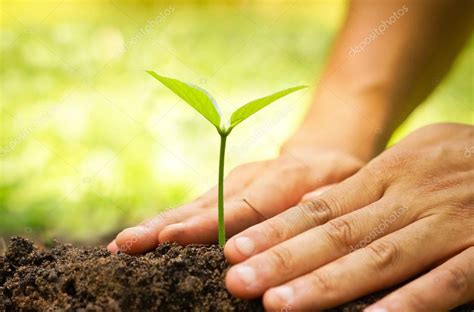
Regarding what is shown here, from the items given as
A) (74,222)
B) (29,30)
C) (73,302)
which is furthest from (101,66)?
(73,302)

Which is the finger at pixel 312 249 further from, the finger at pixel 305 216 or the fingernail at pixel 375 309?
the fingernail at pixel 375 309

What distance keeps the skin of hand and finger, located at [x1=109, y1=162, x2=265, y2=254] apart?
0.40 meters

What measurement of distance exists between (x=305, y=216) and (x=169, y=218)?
551 mm

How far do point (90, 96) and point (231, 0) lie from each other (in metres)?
4.52

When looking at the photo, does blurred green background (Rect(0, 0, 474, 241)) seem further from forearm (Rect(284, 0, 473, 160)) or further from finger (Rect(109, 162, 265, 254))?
finger (Rect(109, 162, 265, 254))

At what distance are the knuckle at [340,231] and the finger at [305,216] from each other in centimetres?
9

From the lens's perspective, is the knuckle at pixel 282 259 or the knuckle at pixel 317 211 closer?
the knuckle at pixel 282 259

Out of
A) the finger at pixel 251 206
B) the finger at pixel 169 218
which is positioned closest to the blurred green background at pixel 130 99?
the finger at pixel 169 218

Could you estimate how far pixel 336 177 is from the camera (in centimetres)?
257

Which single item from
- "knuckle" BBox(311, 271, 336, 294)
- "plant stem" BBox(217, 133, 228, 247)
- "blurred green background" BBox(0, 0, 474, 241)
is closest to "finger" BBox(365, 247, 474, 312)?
"knuckle" BBox(311, 271, 336, 294)

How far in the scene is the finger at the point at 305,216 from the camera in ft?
5.65

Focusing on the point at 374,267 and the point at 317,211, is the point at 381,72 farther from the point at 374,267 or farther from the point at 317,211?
the point at 374,267

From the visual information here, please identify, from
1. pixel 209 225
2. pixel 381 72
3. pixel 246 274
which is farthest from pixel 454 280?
pixel 381 72

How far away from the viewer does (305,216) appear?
1.88m
